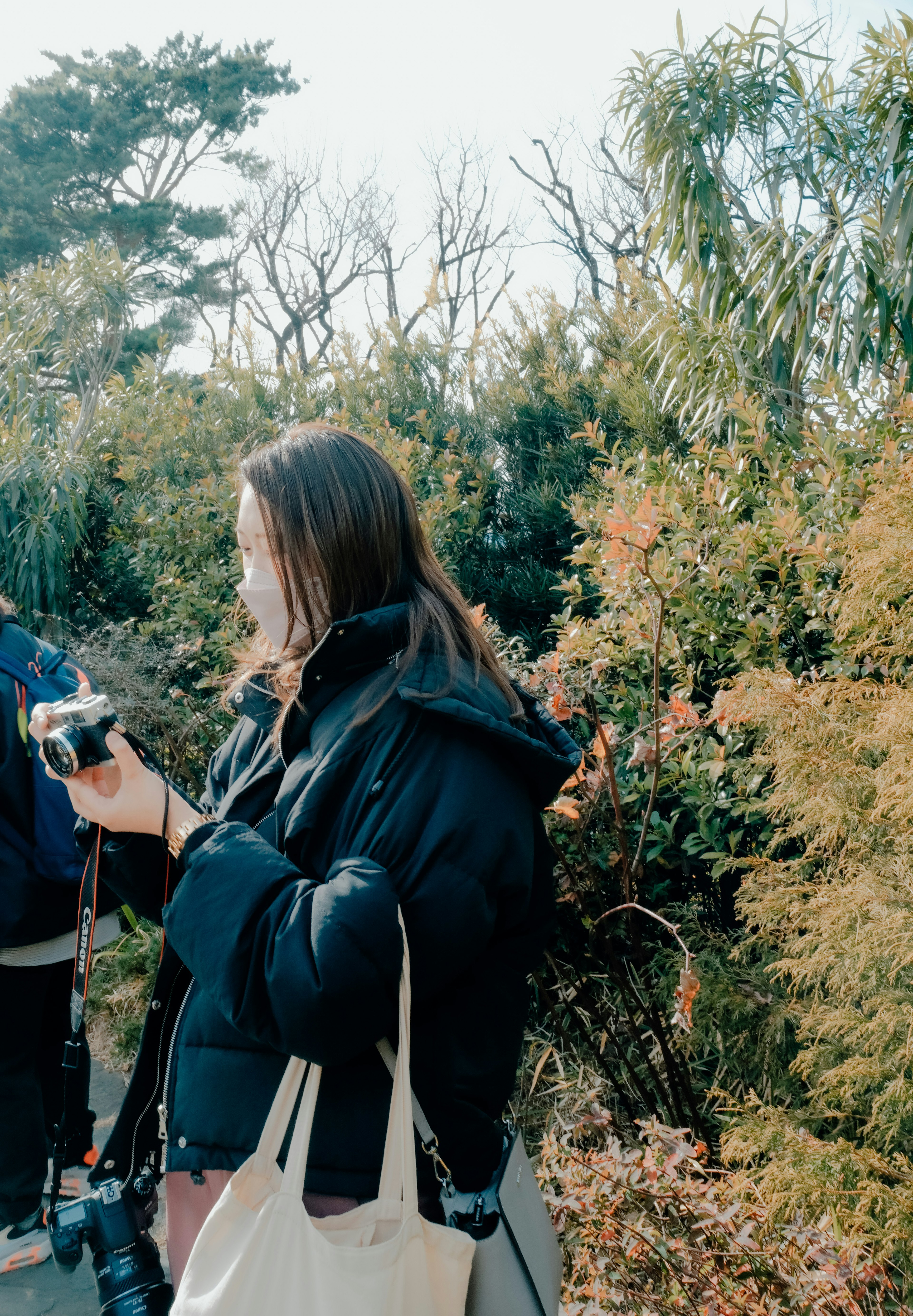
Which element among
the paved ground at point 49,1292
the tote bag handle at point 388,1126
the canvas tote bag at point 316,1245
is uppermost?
the tote bag handle at point 388,1126

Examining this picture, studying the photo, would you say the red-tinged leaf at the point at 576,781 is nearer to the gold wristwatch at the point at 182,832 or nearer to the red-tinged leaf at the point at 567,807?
the red-tinged leaf at the point at 567,807

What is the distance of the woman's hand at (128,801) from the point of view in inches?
49.9

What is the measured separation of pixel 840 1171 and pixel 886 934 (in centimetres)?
42

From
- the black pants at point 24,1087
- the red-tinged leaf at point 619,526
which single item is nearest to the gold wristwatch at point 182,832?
the red-tinged leaf at point 619,526

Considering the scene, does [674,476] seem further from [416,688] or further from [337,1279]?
[337,1279]

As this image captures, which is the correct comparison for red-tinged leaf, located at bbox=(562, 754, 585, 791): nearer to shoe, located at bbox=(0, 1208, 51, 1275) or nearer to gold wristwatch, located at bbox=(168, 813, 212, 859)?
gold wristwatch, located at bbox=(168, 813, 212, 859)

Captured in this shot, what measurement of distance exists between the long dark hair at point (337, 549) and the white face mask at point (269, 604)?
0.03m

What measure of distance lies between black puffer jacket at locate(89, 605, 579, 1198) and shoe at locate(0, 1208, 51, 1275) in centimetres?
171

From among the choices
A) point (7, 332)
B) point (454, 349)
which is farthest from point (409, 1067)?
point (7, 332)

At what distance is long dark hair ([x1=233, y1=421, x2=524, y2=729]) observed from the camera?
4.50 feet

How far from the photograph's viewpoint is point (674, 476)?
11.4 feet

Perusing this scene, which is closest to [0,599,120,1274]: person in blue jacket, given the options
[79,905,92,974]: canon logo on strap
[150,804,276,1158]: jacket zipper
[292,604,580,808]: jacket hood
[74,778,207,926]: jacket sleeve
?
[79,905,92,974]: canon logo on strap

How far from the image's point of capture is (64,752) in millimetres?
1239

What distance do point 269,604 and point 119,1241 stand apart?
978 millimetres
